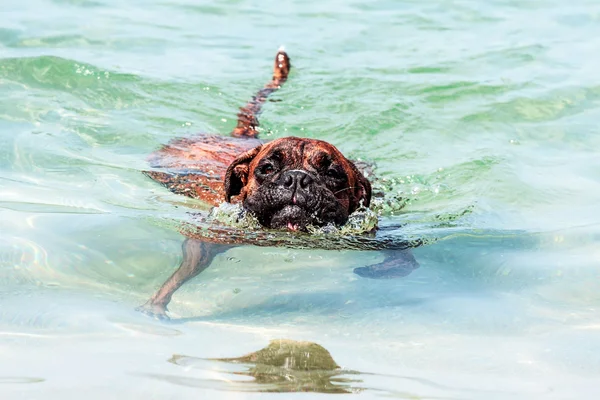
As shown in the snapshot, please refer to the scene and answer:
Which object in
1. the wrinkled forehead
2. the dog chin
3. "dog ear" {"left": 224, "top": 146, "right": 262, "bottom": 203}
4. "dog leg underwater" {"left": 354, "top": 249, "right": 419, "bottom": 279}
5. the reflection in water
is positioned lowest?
the reflection in water

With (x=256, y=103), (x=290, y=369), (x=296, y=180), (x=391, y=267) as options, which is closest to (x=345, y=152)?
(x=256, y=103)

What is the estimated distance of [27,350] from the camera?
3746 mm

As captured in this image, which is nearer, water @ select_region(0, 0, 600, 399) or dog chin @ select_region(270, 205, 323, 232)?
water @ select_region(0, 0, 600, 399)

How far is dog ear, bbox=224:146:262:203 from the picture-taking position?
6.18 m

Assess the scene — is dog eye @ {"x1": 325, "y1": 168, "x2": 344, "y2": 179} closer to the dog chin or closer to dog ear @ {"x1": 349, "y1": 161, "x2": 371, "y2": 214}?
dog ear @ {"x1": 349, "y1": 161, "x2": 371, "y2": 214}

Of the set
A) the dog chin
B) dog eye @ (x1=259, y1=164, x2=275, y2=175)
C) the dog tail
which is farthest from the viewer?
the dog tail

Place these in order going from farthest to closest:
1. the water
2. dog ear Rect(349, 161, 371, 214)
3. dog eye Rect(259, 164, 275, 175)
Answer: dog ear Rect(349, 161, 371, 214) → dog eye Rect(259, 164, 275, 175) → the water

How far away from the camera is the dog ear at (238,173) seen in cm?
618

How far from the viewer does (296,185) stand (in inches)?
219

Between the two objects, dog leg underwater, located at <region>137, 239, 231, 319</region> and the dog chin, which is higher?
the dog chin

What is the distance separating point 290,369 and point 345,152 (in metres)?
5.12

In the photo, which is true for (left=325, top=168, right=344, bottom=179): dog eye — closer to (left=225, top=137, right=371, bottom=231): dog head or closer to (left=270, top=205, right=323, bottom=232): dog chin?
(left=225, top=137, right=371, bottom=231): dog head

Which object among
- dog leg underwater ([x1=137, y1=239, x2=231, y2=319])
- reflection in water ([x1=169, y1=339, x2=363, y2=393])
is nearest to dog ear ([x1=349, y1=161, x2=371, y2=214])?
dog leg underwater ([x1=137, y1=239, x2=231, y2=319])

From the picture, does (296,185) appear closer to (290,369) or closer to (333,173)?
(333,173)
